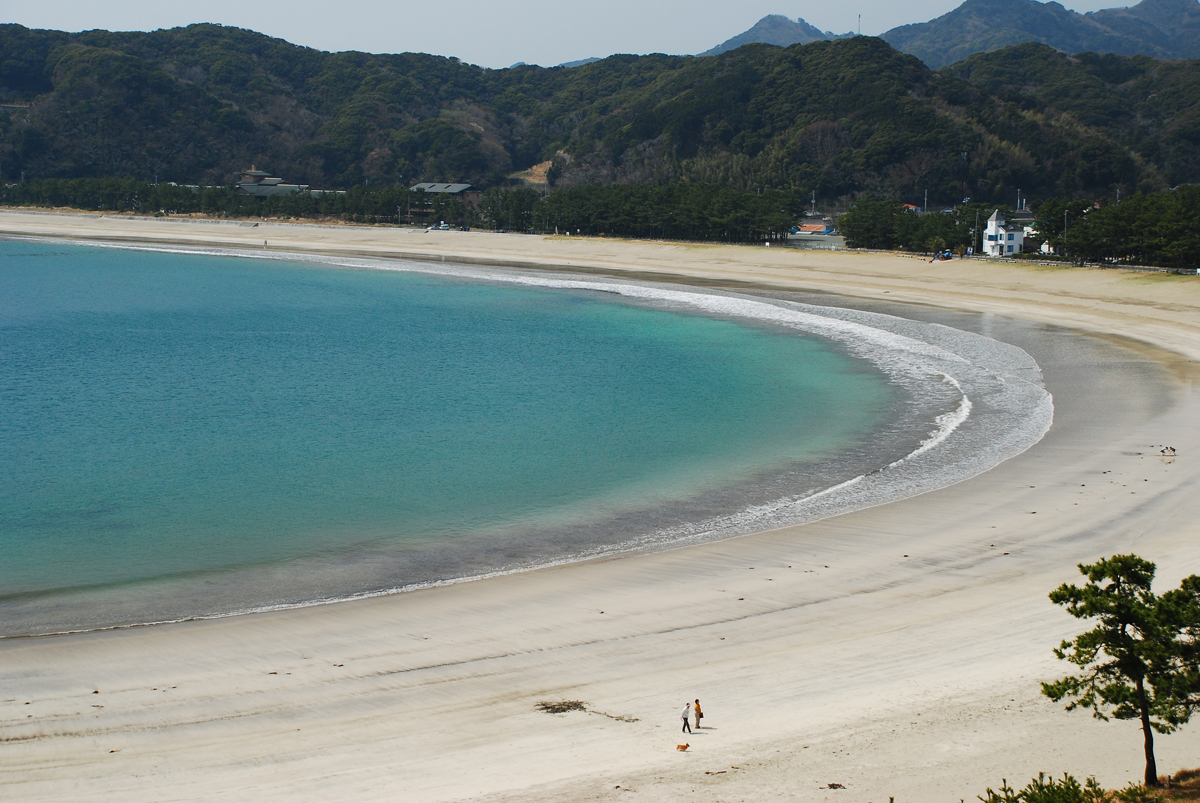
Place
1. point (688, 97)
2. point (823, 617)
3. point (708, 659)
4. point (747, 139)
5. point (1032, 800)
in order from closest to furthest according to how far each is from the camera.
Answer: point (1032, 800)
point (708, 659)
point (823, 617)
point (747, 139)
point (688, 97)

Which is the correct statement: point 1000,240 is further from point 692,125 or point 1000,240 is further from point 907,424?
point 692,125

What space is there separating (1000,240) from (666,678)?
69.3 metres

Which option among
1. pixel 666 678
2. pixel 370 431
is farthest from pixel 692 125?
pixel 666 678

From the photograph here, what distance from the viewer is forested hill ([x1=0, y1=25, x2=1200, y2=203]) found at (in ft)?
416

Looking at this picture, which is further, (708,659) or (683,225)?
(683,225)

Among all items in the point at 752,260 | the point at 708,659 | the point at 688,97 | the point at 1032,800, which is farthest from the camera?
the point at 688,97

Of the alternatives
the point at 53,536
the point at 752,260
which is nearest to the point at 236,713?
the point at 53,536

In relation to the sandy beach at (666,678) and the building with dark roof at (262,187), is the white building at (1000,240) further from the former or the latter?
the building with dark roof at (262,187)

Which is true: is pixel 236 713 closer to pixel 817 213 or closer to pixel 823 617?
pixel 823 617

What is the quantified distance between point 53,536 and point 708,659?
1395cm

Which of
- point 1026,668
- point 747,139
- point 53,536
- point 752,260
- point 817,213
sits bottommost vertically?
point 53,536

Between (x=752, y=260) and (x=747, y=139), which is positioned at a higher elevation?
(x=747, y=139)

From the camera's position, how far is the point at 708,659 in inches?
522

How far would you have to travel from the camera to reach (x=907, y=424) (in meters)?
28.1
